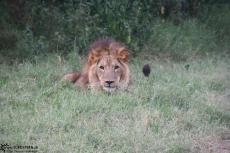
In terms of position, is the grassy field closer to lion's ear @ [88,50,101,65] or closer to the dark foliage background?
lion's ear @ [88,50,101,65]

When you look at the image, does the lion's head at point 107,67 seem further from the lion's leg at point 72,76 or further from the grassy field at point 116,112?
the lion's leg at point 72,76

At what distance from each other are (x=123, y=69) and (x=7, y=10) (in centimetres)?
389

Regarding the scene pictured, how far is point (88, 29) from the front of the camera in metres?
10.7

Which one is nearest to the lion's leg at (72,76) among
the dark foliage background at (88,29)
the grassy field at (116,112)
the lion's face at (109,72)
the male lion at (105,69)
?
the male lion at (105,69)

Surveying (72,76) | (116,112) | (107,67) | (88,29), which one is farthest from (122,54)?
(88,29)

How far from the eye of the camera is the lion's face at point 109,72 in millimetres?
8375

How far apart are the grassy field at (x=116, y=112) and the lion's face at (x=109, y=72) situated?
23 centimetres

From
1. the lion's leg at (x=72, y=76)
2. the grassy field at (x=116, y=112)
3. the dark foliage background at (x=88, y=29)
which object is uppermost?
the dark foliage background at (x=88, y=29)

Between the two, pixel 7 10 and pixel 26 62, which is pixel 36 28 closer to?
pixel 7 10

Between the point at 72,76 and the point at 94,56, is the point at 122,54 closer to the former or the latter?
the point at 94,56

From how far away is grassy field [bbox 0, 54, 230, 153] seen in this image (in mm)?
6441

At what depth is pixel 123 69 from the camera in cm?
871

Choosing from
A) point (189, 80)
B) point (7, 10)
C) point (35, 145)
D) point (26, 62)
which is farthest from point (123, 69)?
point (7, 10)

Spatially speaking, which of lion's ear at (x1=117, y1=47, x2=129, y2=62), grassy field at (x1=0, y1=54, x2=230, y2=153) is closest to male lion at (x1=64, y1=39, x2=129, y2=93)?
lion's ear at (x1=117, y1=47, x2=129, y2=62)
